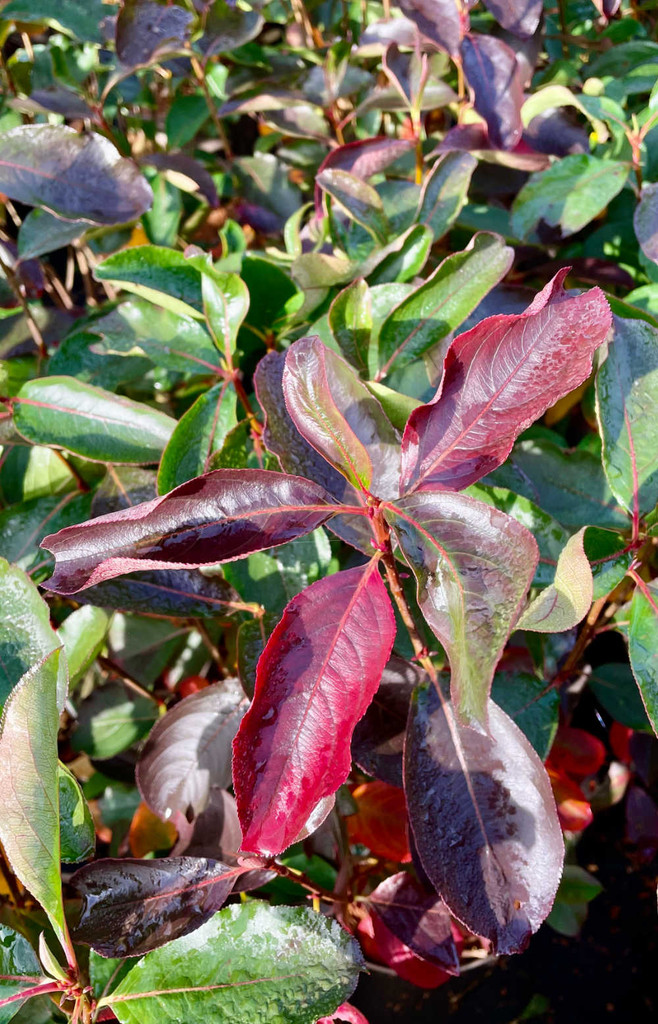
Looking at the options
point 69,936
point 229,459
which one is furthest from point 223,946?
point 229,459

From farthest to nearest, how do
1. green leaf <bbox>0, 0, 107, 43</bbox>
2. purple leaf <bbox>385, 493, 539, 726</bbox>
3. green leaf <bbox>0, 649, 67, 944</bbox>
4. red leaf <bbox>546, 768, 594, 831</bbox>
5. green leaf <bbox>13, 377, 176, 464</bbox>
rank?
green leaf <bbox>0, 0, 107, 43</bbox> → red leaf <bbox>546, 768, 594, 831</bbox> → green leaf <bbox>13, 377, 176, 464</bbox> → green leaf <bbox>0, 649, 67, 944</bbox> → purple leaf <bbox>385, 493, 539, 726</bbox>

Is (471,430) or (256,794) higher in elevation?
(471,430)

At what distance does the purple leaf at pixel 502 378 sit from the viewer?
50 centimetres

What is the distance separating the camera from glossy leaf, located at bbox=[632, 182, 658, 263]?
0.81m

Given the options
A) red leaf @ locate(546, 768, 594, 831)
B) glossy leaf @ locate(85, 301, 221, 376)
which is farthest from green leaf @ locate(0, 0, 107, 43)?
red leaf @ locate(546, 768, 594, 831)

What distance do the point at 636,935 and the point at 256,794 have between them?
3.74 feet

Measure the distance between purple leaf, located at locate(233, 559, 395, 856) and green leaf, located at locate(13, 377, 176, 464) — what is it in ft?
0.98

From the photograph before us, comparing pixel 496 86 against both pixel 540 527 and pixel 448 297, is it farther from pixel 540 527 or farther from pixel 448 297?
pixel 540 527

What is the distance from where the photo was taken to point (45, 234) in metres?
1.02

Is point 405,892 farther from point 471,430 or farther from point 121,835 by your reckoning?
point 471,430

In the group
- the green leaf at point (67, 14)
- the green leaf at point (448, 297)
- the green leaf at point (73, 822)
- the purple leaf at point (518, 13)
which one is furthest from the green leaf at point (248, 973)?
the green leaf at point (67, 14)

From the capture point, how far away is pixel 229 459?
677 mm

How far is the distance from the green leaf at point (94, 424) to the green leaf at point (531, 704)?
420mm

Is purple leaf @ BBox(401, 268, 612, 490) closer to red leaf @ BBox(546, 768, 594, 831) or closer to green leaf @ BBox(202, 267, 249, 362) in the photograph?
green leaf @ BBox(202, 267, 249, 362)
